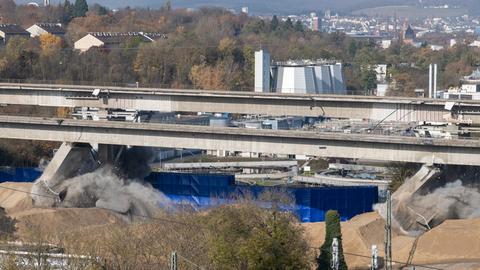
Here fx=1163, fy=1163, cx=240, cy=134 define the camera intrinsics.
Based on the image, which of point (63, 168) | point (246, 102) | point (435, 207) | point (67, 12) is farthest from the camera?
point (67, 12)

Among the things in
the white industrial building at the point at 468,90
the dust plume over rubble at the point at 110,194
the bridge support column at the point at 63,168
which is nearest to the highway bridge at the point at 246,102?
the bridge support column at the point at 63,168

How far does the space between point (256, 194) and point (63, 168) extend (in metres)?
5.98

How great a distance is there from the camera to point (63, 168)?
33.3m

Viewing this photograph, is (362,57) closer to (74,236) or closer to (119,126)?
(119,126)

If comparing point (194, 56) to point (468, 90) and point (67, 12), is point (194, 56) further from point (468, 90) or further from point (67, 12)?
point (67, 12)

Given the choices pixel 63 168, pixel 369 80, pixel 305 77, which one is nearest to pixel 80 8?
pixel 369 80

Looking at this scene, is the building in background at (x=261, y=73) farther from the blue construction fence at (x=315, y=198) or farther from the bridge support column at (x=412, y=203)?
the bridge support column at (x=412, y=203)

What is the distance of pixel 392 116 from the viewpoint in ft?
104

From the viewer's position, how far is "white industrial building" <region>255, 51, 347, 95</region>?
6169cm

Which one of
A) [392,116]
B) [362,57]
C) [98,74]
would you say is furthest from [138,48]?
[392,116]

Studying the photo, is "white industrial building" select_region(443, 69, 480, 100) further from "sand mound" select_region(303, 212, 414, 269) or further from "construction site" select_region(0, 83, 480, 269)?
"sand mound" select_region(303, 212, 414, 269)

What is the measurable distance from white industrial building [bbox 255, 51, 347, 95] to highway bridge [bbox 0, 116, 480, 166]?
25439 mm

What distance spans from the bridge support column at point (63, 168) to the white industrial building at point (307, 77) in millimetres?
25168

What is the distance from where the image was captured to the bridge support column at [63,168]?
1273 inches
